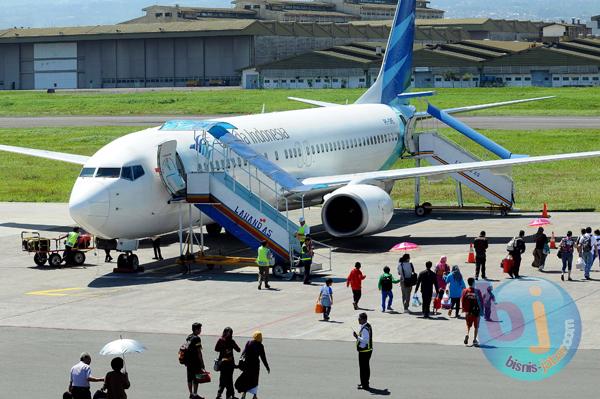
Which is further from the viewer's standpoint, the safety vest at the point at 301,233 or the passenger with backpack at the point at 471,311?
the safety vest at the point at 301,233

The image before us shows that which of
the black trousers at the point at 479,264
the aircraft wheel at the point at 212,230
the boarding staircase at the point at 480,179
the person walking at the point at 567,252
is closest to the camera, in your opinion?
the person walking at the point at 567,252

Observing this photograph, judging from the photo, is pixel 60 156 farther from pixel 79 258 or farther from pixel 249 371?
pixel 249 371

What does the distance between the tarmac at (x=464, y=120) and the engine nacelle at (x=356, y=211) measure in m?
57.9

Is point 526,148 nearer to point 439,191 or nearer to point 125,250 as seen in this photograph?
point 439,191

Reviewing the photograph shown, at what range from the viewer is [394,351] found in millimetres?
27016

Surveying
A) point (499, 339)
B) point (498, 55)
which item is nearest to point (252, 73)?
point (498, 55)

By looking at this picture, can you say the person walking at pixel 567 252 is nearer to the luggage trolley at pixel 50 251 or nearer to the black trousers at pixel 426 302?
the black trousers at pixel 426 302

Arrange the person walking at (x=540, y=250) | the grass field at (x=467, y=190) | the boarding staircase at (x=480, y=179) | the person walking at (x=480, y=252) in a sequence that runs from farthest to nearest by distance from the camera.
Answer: the grass field at (x=467, y=190) → the boarding staircase at (x=480, y=179) → the person walking at (x=540, y=250) → the person walking at (x=480, y=252)

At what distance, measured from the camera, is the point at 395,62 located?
59.6 meters

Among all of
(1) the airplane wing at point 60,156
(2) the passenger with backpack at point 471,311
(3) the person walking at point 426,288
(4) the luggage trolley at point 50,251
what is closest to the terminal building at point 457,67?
(1) the airplane wing at point 60,156

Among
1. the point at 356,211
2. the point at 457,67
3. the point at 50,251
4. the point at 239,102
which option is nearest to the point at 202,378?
the point at 50,251

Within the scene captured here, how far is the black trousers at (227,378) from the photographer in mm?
22828

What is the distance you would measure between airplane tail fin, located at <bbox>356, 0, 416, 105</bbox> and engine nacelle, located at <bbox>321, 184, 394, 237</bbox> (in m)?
15.8

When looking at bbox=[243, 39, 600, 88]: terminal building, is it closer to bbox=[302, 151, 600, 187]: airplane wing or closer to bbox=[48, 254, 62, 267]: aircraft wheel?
bbox=[302, 151, 600, 187]: airplane wing
